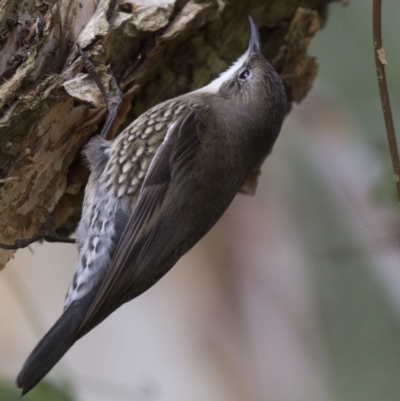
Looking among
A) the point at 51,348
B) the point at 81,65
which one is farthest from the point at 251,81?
the point at 51,348

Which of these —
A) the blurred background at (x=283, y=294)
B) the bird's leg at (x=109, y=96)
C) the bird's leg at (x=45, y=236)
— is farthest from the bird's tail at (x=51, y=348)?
the blurred background at (x=283, y=294)

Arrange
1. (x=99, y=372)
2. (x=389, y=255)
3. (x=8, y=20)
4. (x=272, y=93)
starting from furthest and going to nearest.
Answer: (x=99, y=372)
(x=389, y=255)
(x=272, y=93)
(x=8, y=20)

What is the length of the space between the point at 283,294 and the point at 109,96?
7.63ft

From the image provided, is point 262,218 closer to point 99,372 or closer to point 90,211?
point 99,372

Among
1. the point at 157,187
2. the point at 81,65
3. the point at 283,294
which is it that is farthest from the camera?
the point at 283,294

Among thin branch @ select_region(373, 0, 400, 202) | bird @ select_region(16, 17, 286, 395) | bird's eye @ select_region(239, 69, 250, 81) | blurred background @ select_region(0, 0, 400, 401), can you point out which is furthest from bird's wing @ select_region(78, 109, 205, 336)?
blurred background @ select_region(0, 0, 400, 401)

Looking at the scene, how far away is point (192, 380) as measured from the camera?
4.25m

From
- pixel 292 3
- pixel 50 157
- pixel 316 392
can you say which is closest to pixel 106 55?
pixel 50 157

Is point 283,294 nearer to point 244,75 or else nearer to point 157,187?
point 244,75

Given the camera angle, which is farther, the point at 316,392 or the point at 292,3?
the point at 316,392

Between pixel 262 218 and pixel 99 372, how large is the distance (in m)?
1.41

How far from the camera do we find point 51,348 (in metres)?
2.26

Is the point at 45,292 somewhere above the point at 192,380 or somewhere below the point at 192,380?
above

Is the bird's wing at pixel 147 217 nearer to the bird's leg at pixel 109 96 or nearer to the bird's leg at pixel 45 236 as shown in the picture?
the bird's leg at pixel 109 96
